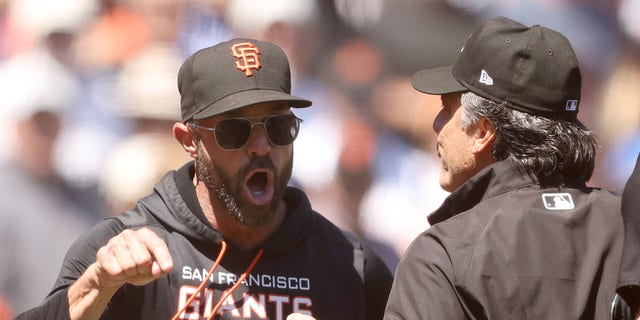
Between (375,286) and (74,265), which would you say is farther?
(375,286)

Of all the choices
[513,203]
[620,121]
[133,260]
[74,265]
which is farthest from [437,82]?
[620,121]

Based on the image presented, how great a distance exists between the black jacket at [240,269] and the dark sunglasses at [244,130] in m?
0.19

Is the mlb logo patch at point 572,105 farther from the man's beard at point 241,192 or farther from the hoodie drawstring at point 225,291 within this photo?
the hoodie drawstring at point 225,291

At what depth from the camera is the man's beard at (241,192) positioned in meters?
2.70

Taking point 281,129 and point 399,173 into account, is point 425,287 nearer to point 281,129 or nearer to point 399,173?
point 281,129

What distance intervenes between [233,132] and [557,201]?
3.06 ft

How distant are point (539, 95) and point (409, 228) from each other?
1792 mm

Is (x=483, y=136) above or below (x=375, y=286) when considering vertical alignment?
above

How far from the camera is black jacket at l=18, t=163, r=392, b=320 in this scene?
260 centimetres

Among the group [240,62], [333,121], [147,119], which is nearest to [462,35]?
[333,121]

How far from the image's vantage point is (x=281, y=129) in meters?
2.73

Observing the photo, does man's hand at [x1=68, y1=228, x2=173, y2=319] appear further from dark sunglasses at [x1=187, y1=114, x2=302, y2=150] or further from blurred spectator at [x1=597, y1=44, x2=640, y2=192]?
blurred spectator at [x1=597, y1=44, x2=640, y2=192]

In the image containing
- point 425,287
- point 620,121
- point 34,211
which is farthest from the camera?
point 620,121

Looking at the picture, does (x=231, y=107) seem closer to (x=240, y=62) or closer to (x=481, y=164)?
(x=240, y=62)
